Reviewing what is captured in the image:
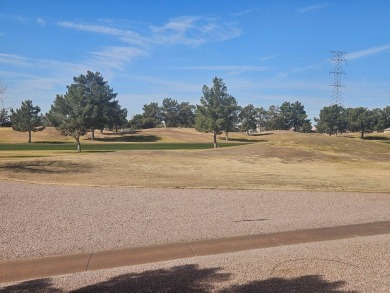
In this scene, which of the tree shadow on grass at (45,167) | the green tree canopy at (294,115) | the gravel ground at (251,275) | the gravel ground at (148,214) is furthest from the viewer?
the green tree canopy at (294,115)

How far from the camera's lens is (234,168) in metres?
28.0

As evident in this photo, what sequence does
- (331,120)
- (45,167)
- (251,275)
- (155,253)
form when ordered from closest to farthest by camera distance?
1. (251,275)
2. (155,253)
3. (45,167)
4. (331,120)

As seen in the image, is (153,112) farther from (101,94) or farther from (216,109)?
(216,109)

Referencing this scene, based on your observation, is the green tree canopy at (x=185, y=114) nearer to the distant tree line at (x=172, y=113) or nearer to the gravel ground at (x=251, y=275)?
the distant tree line at (x=172, y=113)

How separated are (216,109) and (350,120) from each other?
91844 mm

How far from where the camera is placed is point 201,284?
570 cm

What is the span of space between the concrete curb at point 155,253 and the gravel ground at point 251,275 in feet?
1.23

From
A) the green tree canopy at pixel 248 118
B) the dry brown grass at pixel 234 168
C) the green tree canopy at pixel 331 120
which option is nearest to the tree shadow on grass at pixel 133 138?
the green tree canopy at pixel 248 118

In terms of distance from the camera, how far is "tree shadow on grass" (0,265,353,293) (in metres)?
5.52

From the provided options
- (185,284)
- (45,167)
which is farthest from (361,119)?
(185,284)

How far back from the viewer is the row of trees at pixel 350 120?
449 feet

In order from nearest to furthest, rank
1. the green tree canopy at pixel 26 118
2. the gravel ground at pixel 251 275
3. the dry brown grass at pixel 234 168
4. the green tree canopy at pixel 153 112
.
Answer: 1. the gravel ground at pixel 251 275
2. the dry brown grass at pixel 234 168
3. the green tree canopy at pixel 26 118
4. the green tree canopy at pixel 153 112

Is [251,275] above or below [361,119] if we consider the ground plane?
below

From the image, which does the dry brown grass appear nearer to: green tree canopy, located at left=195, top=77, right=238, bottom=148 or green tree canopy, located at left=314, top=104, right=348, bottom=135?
green tree canopy, located at left=195, top=77, right=238, bottom=148
